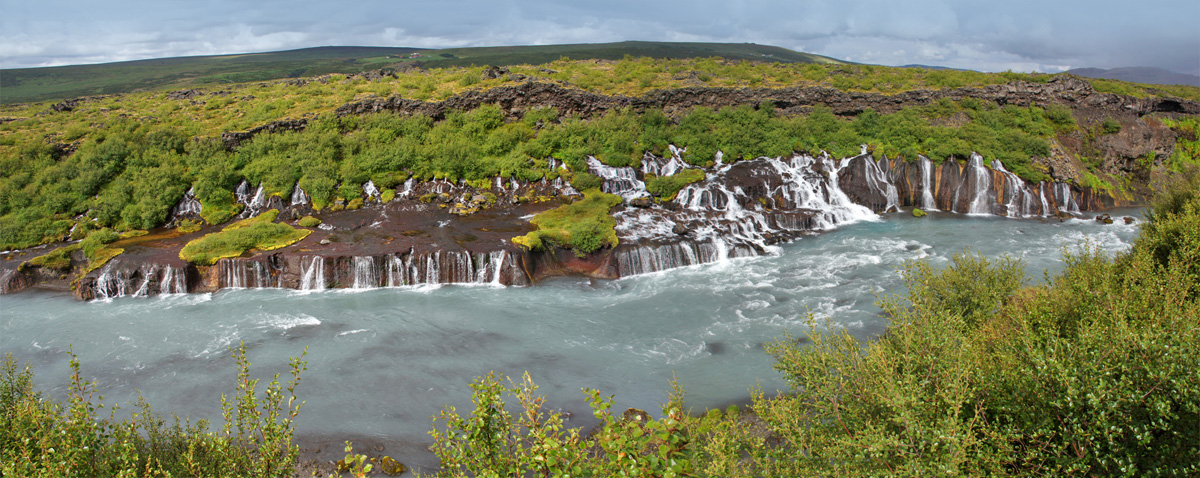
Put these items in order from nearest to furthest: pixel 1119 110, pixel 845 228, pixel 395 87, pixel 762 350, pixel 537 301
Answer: pixel 762 350 < pixel 537 301 < pixel 845 228 < pixel 1119 110 < pixel 395 87

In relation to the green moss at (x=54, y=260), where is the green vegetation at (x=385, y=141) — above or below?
above

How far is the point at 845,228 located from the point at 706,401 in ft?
70.9

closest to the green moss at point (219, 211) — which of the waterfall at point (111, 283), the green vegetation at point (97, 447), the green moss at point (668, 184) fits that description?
the waterfall at point (111, 283)

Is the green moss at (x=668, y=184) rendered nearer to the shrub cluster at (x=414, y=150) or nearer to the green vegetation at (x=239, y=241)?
the shrub cluster at (x=414, y=150)

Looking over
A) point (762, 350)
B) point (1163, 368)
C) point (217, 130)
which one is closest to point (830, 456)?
point (1163, 368)

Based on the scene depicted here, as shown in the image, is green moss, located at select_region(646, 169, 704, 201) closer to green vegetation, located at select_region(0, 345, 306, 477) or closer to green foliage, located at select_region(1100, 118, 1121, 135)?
green vegetation, located at select_region(0, 345, 306, 477)

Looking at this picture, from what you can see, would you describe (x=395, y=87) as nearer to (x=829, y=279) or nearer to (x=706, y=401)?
(x=829, y=279)

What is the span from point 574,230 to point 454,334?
8470 millimetres

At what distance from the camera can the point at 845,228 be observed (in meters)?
35.7

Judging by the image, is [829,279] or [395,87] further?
[395,87]

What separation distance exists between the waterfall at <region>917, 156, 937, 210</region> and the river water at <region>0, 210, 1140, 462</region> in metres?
8.98

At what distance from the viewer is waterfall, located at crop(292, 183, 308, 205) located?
1439 inches

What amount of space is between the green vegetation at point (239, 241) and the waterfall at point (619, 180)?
1721 centimetres

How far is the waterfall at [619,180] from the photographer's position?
38.0 m
